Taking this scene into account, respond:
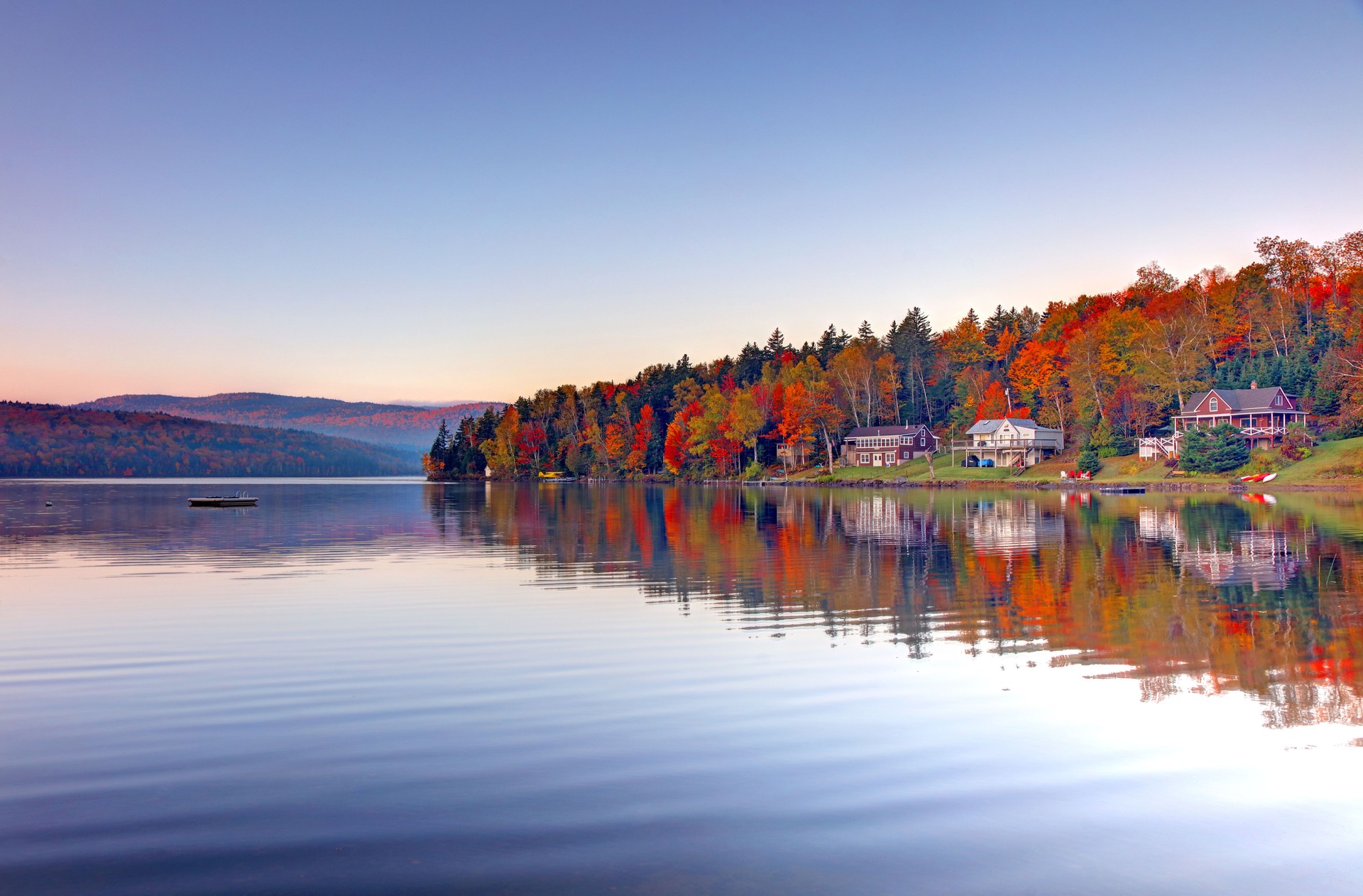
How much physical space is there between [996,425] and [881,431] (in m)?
15.9

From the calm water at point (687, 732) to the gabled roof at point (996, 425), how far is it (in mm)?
87819

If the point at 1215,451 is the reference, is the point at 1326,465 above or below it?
below

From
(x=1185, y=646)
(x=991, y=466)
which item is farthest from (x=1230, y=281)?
(x=1185, y=646)

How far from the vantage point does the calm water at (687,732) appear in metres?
6.54

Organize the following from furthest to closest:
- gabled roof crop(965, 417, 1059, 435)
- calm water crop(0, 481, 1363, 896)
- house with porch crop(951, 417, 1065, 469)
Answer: gabled roof crop(965, 417, 1059, 435), house with porch crop(951, 417, 1065, 469), calm water crop(0, 481, 1363, 896)

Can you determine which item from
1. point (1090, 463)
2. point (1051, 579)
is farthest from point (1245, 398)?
point (1051, 579)

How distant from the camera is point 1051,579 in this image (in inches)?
909

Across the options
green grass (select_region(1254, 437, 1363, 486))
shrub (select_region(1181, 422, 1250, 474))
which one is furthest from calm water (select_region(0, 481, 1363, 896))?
shrub (select_region(1181, 422, 1250, 474))

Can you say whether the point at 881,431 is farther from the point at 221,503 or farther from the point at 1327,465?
the point at 221,503

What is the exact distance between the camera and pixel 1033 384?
11800cm

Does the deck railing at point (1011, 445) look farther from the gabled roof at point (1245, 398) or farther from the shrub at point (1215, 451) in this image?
the shrub at point (1215, 451)

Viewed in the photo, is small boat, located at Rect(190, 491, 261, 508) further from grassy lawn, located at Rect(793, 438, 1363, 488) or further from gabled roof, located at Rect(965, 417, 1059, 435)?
gabled roof, located at Rect(965, 417, 1059, 435)

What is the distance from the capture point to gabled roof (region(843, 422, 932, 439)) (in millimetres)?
122375

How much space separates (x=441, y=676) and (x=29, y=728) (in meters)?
4.69
